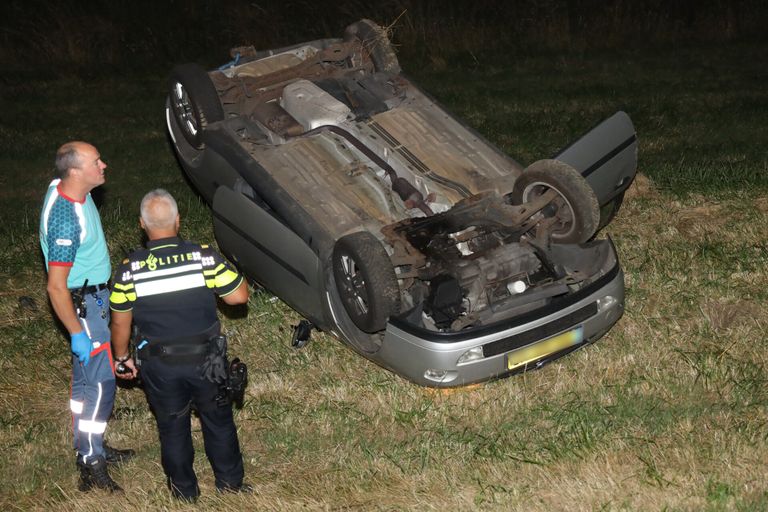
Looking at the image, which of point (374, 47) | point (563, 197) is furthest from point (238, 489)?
point (374, 47)

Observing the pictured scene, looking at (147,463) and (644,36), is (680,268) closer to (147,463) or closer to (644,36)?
(147,463)

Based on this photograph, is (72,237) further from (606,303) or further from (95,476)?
(606,303)

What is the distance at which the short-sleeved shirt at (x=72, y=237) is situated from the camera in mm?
5602

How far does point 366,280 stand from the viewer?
6.29 m

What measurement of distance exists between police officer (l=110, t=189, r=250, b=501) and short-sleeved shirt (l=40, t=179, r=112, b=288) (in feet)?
1.41

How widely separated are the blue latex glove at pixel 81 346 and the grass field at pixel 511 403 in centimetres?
82

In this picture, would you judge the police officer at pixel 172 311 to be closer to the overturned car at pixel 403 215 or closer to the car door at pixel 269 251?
the overturned car at pixel 403 215

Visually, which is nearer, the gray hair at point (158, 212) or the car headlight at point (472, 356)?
the gray hair at point (158, 212)

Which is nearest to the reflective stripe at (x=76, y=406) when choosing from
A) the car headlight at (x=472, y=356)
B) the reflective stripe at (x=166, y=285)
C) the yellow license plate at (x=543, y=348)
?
the reflective stripe at (x=166, y=285)

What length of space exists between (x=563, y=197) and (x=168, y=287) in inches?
107

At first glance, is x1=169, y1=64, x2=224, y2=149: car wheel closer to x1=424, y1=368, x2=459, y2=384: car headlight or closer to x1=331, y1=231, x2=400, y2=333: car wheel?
x1=331, y1=231, x2=400, y2=333: car wheel

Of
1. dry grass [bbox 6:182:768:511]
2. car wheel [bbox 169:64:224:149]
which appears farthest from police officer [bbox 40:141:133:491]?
car wheel [bbox 169:64:224:149]

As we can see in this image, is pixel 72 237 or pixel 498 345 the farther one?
pixel 498 345

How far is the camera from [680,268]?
26.4 ft
